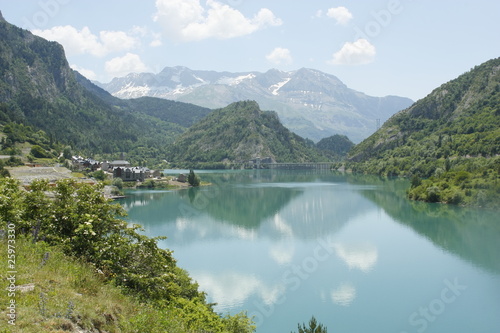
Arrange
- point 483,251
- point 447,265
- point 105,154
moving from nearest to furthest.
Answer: point 447,265
point 483,251
point 105,154

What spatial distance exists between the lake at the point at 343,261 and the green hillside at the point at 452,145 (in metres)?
5.83

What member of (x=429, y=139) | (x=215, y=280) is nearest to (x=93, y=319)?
(x=215, y=280)

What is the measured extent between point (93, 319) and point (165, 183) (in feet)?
331

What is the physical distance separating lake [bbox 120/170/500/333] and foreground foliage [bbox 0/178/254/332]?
1210cm

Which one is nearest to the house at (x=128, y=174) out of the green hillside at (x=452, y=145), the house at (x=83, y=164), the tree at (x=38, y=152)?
the house at (x=83, y=164)

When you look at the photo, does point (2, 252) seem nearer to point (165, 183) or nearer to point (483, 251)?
point (483, 251)

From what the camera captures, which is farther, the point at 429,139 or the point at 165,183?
the point at 429,139

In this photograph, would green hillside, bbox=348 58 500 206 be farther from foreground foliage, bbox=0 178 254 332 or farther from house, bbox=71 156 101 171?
house, bbox=71 156 101 171

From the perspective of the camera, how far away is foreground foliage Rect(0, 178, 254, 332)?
13.5 m

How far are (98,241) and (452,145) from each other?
435 feet

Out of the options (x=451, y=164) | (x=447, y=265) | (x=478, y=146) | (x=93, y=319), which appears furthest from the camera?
(x=478, y=146)

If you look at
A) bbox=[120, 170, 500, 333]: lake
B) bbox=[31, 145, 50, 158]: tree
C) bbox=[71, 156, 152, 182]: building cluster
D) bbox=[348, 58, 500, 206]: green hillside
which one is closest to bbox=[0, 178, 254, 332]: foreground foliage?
bbox=[120, 170, 500, 333]: lake

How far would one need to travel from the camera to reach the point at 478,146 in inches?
4345

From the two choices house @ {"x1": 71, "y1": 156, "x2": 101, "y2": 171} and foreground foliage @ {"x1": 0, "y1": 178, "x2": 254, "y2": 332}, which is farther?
house @ {"x1": 71, "y1": 156, "x2": 101, "y2": 171}
